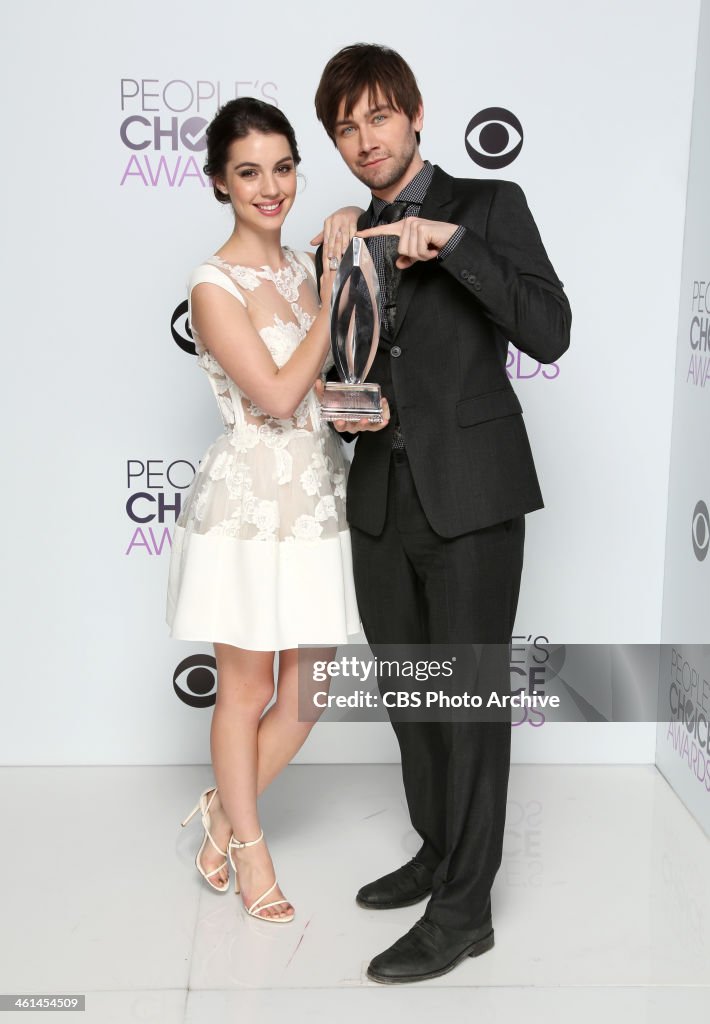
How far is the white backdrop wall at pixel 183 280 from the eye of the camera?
3.18 meters

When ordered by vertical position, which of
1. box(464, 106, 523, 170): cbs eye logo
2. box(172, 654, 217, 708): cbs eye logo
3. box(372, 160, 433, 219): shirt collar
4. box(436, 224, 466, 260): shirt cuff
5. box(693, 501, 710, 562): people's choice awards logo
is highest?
box(464, 106, 523, 170): cbs eye logo

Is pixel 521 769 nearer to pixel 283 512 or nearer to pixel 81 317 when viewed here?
pixel 283 512

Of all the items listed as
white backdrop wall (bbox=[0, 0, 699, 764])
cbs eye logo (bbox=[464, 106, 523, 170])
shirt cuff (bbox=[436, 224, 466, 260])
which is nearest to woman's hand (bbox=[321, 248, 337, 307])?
shirt cuff (bbox=[436, 224, 466, 260])

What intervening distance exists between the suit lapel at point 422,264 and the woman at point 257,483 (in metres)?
0.15

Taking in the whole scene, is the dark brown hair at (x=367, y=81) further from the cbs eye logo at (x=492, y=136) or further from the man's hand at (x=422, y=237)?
the cbs eye logo at (x=492, y=136)

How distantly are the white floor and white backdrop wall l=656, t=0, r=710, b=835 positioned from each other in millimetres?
167

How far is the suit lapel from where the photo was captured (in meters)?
2.26

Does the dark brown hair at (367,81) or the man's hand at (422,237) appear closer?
the man's hand at (422,237)

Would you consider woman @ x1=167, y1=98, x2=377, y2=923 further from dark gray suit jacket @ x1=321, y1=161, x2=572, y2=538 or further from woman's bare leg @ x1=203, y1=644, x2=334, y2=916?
dark gray suit jacket @ x1=321, y1=161, x2=572, y2=538

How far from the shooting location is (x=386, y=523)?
2.38 metres

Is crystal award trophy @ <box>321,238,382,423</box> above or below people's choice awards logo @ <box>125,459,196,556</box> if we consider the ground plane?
above

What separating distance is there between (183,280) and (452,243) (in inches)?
55.4
